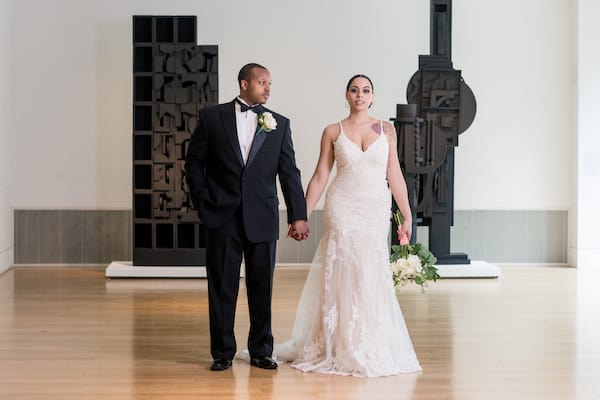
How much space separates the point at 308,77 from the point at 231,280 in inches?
213

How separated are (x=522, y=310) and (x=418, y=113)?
2755mm

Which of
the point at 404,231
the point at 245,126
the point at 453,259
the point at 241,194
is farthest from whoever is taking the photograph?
the point at 453,259

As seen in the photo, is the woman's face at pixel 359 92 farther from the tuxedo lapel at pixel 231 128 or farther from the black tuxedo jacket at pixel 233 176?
the tuxedo lapel at pixel 231 128

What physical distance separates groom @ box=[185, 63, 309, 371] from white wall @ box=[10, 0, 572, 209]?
506cm

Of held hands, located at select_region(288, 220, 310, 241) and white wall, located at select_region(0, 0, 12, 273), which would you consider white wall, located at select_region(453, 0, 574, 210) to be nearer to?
white wall, located at select_region(0, 0, 12, 273)

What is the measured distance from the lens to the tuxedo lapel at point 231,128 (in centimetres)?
604

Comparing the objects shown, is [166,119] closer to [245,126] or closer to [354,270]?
[245,126]

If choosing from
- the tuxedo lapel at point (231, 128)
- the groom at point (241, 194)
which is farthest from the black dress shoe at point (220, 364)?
the tuxedo lapel at point (231, 128)

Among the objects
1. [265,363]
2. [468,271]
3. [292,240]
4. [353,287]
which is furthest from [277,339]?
[292,240]

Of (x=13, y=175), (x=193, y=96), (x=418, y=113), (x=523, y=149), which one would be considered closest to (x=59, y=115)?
(x=13, y=175)

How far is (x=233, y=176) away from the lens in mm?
6043

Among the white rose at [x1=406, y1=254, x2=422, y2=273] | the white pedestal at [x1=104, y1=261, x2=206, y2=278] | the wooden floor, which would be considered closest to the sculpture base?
the wooden floor

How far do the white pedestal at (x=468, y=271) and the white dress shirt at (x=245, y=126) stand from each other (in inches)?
185

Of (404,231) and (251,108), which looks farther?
(404,231)
